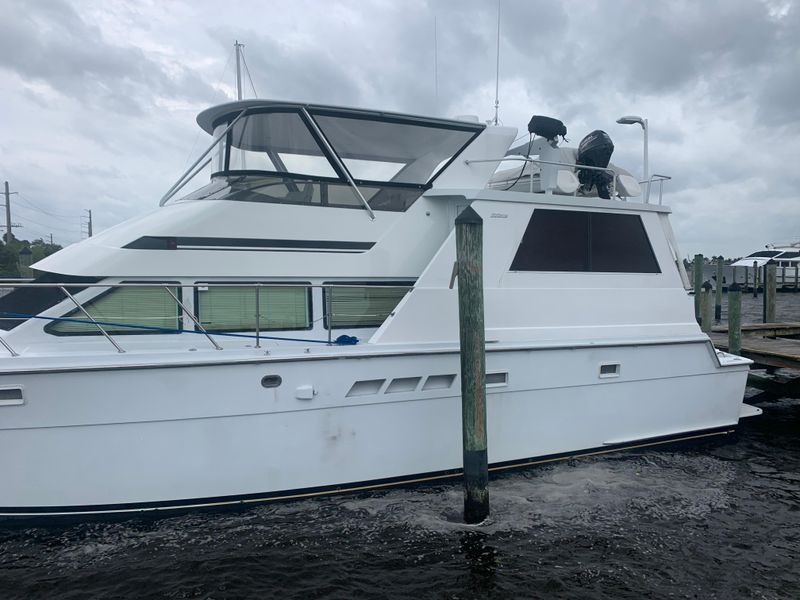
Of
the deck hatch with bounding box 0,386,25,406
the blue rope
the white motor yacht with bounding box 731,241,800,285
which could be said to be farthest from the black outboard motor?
the white motor yacht with bounding box 731,241,800,285

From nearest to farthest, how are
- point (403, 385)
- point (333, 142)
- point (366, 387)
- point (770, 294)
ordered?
point (366, 387) < point (403, 385) < point (333, 142) < point (770, 294)

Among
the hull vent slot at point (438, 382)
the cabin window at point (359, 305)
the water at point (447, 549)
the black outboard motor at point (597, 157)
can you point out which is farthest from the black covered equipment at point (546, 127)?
the water at point (447, 549)

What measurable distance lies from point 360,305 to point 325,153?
5.36 ft

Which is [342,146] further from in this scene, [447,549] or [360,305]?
[447,549]

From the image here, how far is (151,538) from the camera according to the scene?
457 cm

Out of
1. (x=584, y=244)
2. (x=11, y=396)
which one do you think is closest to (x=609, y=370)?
(x=584, y=244)

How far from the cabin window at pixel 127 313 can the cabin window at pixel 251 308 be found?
0.28m

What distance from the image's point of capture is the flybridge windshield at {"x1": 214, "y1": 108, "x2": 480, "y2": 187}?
18.1ft

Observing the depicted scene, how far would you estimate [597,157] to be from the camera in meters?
6.78

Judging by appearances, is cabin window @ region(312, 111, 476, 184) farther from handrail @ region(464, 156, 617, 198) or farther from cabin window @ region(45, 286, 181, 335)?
cabin window @ region(45, 286, 181, 335)

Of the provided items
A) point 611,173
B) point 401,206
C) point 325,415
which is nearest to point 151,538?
point 325,415

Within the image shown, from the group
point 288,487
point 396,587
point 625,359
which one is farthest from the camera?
point 625,359

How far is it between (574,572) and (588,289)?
303 centimetres

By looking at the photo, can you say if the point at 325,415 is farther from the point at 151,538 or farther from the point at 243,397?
the point at 151,538
